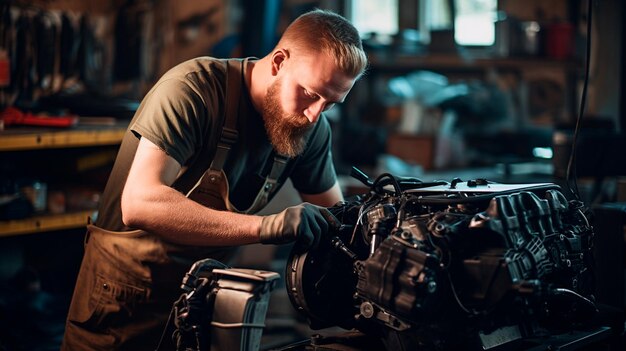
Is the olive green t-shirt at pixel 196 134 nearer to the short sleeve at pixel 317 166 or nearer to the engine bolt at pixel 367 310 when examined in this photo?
the short sleeve at pixel 317 166

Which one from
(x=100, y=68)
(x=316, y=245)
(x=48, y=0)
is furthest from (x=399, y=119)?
(x=316, y=245)

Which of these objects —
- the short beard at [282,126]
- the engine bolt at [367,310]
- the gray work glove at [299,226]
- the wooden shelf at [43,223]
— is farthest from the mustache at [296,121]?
the wooden shelf at [43,223]

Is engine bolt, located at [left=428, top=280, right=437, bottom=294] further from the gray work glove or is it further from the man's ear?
the man's ear

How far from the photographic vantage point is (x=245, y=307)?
66.9 inches

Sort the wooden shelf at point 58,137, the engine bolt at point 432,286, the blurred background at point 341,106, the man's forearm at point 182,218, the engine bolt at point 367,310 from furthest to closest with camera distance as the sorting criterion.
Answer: the blurred background at point 341,106
the wooden shelf at point 58,137
the man's forearm at point 182,218
the engine bolt at point 367,310
the engine bolt at point 432,286

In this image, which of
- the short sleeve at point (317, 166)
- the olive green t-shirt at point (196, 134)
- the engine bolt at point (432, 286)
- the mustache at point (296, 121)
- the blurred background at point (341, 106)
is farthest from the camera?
the blurred background at point (341, 106)

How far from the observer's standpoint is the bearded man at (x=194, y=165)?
2.08 m

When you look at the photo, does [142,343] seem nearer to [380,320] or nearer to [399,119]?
[380,320]

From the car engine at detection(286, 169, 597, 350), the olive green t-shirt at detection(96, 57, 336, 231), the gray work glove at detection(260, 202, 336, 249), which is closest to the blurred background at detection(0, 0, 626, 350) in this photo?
the car engine at detection(286, 169, 597, 350)

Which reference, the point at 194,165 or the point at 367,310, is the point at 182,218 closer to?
the point at 194,165

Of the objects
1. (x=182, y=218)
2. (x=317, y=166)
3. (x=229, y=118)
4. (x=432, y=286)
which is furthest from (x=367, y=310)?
(x=317, y=166)

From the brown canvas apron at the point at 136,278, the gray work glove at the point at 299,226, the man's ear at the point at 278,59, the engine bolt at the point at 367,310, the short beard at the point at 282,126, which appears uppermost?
the man's ear at the point at 278,59

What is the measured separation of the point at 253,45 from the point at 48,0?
1138 millimetres

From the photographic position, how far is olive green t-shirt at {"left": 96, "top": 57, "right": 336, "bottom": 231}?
7.09 feet
